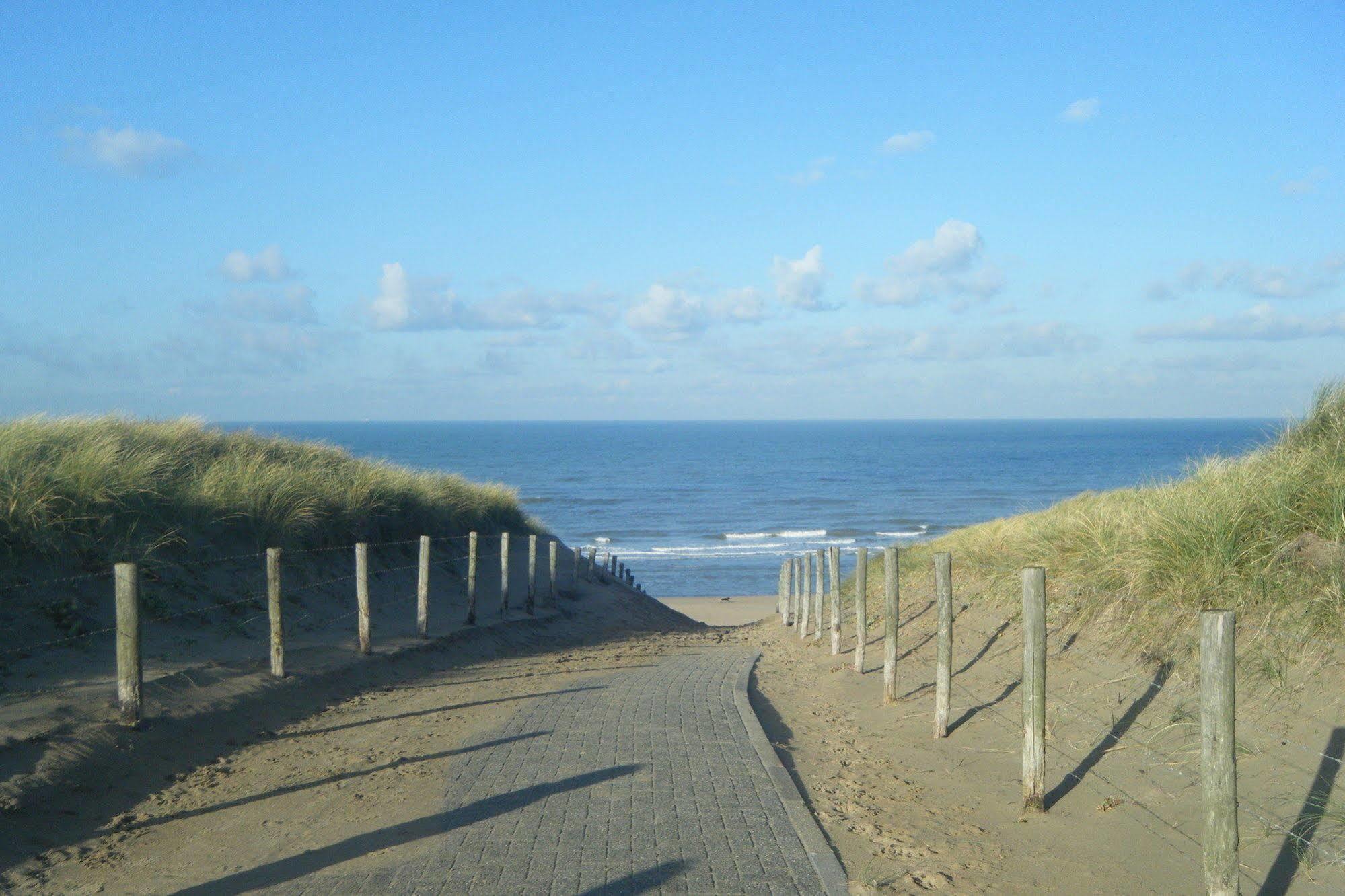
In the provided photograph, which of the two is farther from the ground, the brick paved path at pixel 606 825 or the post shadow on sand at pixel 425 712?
the brick paved path at pixel 606 825

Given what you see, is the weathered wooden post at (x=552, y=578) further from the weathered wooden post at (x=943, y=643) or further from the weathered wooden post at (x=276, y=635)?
the weathered wooden post at (x=943, y=643)

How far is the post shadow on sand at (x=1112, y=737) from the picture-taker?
6988 mm

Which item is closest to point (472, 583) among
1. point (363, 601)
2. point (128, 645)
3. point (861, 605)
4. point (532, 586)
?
point (532, 586)

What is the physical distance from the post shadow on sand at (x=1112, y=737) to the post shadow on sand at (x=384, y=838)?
118 inches

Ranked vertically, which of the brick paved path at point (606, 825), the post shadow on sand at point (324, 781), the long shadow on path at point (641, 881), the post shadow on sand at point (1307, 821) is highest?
the post shadow on sand at point (1307, 821)

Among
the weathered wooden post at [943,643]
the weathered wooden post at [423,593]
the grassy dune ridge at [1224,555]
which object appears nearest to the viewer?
the grassy dune ridge at [1224,555]

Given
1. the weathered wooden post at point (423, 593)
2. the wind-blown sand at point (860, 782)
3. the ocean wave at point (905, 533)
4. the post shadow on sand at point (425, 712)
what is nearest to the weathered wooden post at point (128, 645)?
the wind-blown sand at point (860, 782)

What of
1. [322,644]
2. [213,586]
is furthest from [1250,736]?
[213,586]

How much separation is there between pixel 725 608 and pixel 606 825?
2998 cm

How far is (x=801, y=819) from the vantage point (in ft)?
20.7

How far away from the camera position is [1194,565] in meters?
9.06

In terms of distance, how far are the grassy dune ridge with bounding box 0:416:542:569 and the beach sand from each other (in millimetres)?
10927

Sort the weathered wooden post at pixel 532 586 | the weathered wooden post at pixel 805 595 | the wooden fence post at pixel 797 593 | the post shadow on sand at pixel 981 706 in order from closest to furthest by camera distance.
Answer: the post shadow on sand at pixel 981 706 < the weathered wooden post at pixel 805 595 < the weathered wooden post at pixel 532 586 < the wooden fence post at pixel 797 593

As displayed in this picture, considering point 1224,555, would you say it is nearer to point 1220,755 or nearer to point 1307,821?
point 1307,821
